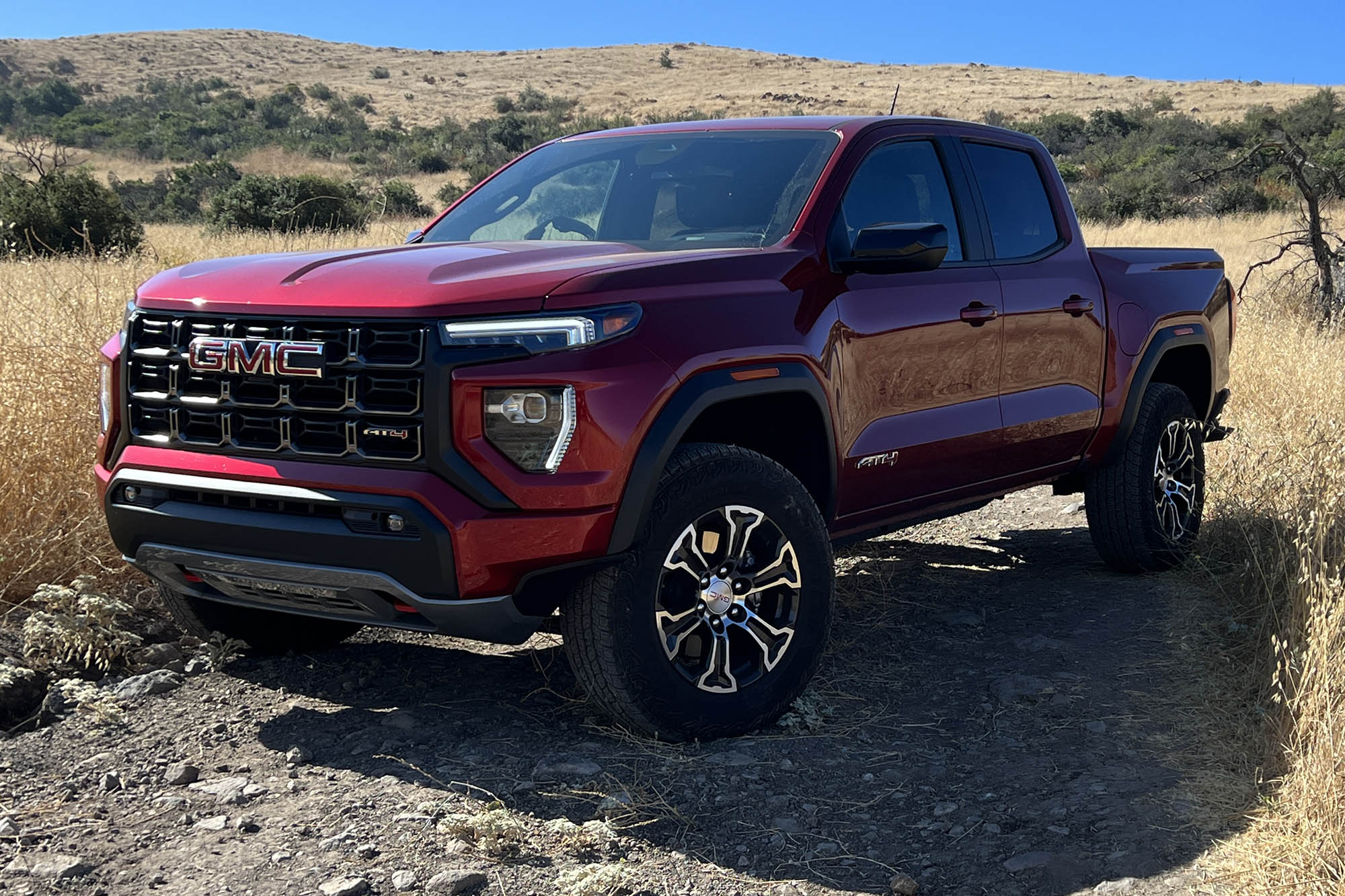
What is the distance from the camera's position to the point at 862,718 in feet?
14.7

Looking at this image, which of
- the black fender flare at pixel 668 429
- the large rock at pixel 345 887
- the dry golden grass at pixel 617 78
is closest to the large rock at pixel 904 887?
the black fender flare at pixel 668 429

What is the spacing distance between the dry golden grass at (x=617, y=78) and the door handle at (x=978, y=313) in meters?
52.6

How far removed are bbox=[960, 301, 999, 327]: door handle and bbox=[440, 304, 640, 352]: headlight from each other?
1801 mm

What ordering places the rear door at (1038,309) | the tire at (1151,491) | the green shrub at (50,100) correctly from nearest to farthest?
1. the rear door at (1038,309)
2. the tire at (1151,491)
3. the green shrub at (50,100)

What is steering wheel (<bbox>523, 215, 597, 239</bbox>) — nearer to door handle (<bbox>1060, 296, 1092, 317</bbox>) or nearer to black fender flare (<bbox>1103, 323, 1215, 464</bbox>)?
door handle (<bbox>1060, 296, 1092, 317</bbox>)

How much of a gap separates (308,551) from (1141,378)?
13.1 feet

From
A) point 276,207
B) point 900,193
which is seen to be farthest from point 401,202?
point 900,193

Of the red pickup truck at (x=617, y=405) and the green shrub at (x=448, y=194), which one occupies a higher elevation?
the green shrub at (x=448, y=194)

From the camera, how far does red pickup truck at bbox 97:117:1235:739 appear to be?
3.50 metres

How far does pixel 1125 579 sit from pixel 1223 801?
270 cm

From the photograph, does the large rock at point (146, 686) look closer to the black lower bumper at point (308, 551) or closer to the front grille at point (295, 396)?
the black lower bumper at point (308, 551)

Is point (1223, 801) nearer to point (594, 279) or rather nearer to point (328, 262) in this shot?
point (594, 279)

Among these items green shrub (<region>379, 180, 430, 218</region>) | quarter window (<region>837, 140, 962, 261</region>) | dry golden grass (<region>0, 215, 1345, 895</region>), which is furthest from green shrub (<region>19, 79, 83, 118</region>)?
quarter window (<region>837, 140, 962, 261</region>)

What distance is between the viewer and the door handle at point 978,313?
16.1 feet
